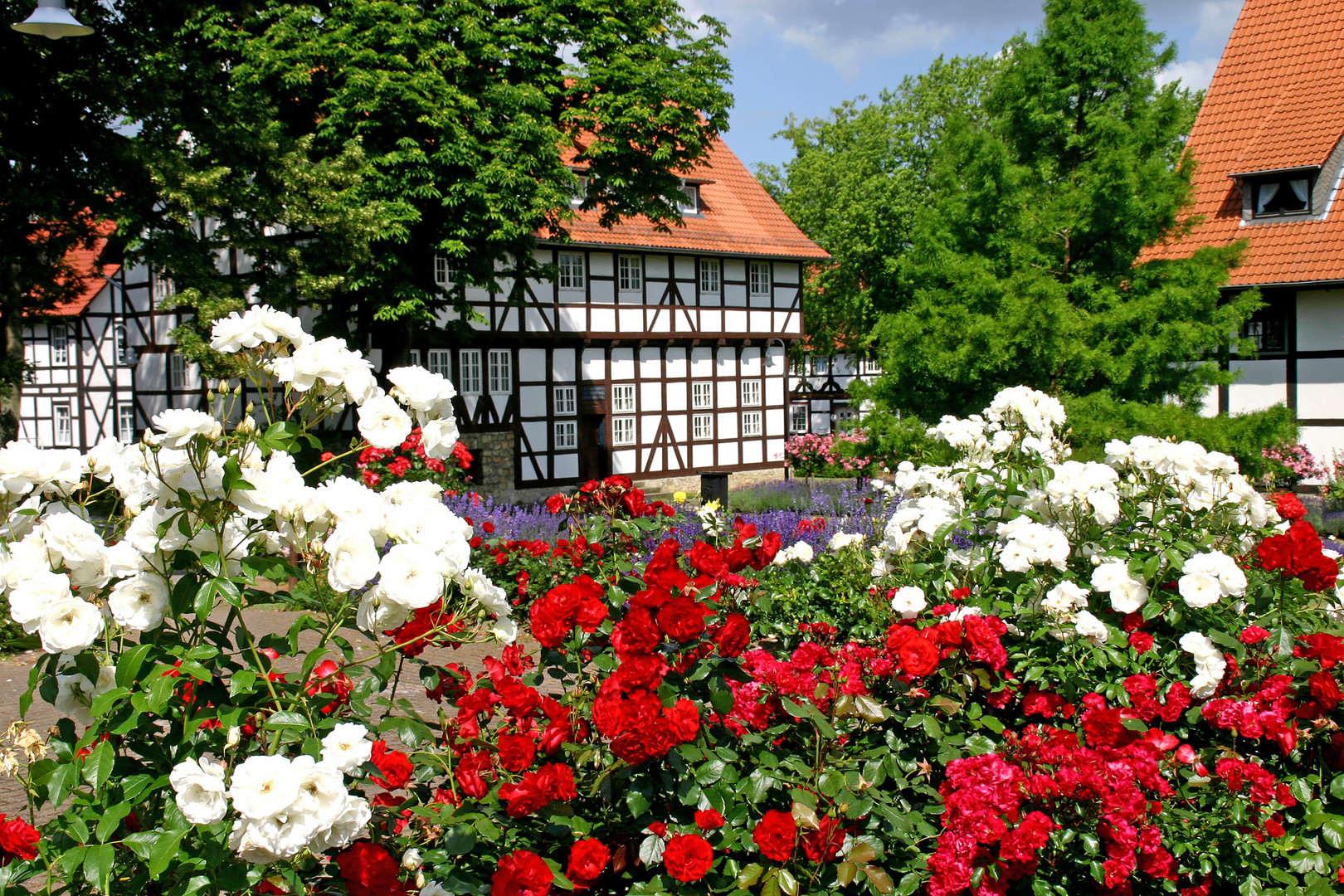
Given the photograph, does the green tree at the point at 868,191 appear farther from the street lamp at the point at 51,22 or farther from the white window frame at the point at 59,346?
the street lamp at the point at 51,22

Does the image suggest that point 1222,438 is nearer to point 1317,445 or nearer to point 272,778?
point 1317,445

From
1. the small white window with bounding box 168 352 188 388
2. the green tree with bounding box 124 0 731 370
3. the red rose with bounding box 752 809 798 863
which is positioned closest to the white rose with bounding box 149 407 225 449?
the red rose with bounding box 752 809 798 863

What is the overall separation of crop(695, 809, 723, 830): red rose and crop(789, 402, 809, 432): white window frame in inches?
1382

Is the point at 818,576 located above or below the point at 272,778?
below

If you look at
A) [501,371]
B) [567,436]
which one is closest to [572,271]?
[501,371]

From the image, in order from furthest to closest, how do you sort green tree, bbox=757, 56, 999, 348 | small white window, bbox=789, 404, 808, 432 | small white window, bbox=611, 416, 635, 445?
small white window, bbox=789, 404, 808, 432
green tree, bbox=757, 56, 999, 348
small white window, bbox=611, 416, 635, 445

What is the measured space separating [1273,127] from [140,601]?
21477 mm

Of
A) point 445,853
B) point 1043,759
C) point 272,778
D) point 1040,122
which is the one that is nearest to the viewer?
Answer: point 272,778

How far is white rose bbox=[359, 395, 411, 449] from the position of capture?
270 cm

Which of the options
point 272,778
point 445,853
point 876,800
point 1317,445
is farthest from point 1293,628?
point 1317,445

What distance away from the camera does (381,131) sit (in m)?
15.5

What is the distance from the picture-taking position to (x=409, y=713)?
9.89 ft

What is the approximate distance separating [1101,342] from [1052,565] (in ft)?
28.1

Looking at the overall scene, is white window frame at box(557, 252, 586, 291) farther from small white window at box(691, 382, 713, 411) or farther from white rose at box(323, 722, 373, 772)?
white rose at box(323, 722, 373, 772)
